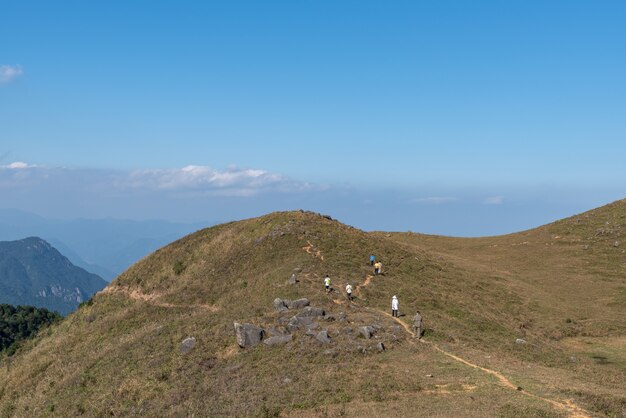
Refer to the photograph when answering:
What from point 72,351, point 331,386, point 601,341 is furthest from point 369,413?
point 72,351

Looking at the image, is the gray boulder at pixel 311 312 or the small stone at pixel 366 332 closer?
the small stone at pixel 366 332

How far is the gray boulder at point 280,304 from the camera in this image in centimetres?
4112

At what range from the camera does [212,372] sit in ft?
102

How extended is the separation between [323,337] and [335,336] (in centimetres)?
116

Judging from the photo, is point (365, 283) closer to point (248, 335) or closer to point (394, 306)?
point (394, 306)

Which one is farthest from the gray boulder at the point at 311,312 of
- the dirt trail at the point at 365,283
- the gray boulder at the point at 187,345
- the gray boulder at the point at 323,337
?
the dirt trail at the point at 365,283

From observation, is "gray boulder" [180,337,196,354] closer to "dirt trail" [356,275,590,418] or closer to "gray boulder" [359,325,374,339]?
"gray boulder" [359,325,374,339]

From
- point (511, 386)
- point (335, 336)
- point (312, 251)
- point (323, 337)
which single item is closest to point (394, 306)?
point (335, 336)

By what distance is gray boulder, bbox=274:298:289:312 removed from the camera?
41.1m

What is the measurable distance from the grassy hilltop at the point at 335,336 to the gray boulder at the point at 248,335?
0.74 meters

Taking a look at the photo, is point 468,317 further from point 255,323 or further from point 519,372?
point 255,323

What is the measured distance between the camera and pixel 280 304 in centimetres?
4197

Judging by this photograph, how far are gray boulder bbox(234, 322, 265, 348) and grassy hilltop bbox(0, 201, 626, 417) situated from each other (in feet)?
2.42

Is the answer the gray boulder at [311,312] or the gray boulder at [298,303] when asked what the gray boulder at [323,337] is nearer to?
the gray boulder at [311,312]
